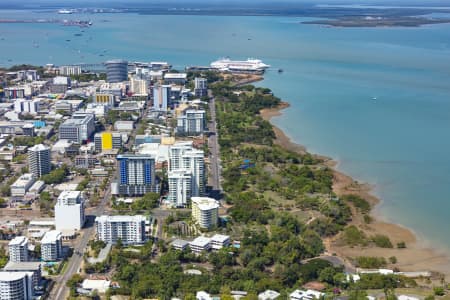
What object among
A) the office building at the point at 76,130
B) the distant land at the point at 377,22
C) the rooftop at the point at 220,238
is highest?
the distant land at the point at 377,22

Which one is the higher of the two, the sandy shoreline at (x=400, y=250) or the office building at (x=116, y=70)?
the office building at (x=116, y=70)

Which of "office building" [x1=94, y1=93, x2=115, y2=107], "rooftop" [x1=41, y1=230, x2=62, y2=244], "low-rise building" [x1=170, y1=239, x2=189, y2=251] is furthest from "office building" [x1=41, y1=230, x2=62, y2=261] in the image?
"office building" [x1=94, y1=93, x2=115, y2=107]

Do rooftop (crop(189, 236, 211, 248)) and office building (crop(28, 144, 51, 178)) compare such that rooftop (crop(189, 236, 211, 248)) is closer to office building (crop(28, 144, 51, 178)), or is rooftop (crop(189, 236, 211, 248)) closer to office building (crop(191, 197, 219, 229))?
office building (crop(191, 197, 219, 229))

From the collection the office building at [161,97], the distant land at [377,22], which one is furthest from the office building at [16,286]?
the distant land at [377,22]

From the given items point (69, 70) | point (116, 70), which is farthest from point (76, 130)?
point (69, 70)

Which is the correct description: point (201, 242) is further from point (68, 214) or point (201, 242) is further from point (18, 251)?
point (18, 251)

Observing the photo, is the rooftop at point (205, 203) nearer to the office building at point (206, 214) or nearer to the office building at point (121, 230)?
the office building at point (206, 214)
